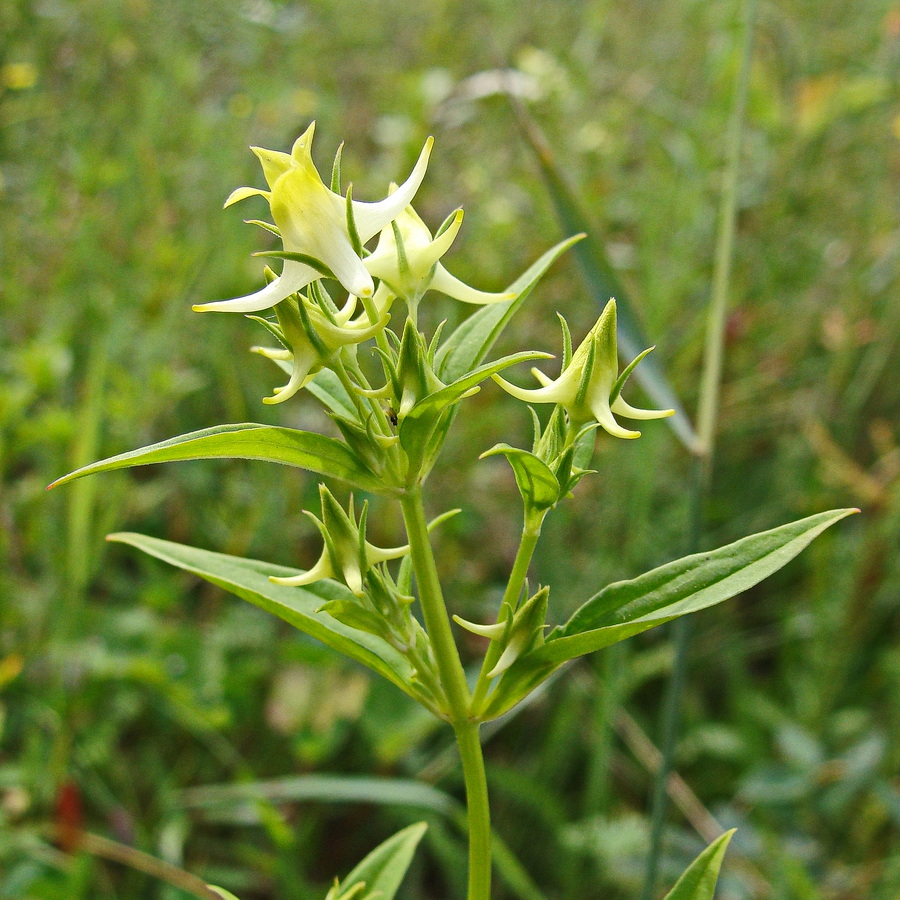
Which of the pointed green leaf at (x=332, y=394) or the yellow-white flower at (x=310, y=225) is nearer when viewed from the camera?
the yellow-white flower at (x=310, y=225)

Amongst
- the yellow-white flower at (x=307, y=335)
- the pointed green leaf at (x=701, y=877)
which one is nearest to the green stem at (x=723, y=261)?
the pointed green leaf at (x=701, y=877)

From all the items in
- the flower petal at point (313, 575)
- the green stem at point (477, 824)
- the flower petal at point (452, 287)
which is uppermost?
the flower petal at point (452, 287)

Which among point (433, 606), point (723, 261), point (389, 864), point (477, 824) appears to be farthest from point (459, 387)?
point (723, 261)

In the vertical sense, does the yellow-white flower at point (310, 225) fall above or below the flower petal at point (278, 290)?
above

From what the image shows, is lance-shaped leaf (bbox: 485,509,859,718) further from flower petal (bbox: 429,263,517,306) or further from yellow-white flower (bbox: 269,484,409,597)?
flower petal (bbox: 429,263,517,306)

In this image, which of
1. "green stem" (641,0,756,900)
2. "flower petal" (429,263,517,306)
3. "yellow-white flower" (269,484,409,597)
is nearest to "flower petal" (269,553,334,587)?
"yellow-white flower" (269,484,409,597)

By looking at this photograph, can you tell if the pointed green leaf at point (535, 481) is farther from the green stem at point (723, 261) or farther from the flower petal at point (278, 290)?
the green stem at point (723, 261)

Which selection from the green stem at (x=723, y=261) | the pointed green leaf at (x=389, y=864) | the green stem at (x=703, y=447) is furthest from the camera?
the green stem at (x=723, y=261)

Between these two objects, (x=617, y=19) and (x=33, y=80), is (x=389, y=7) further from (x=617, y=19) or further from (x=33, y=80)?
(x=33, y=80)
